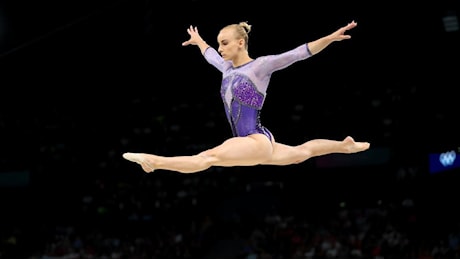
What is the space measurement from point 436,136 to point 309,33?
9.37ft

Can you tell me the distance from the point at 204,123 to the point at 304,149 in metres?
7.61

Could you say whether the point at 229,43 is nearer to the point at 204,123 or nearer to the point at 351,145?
the point at 351,145

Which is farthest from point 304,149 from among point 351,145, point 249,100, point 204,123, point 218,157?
point 204,123

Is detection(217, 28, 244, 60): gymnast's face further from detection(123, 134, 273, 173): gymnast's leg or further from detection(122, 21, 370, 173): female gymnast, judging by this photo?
detection(123, 134, 273, 173): gymnast's leg

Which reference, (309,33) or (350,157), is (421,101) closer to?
(350,157)

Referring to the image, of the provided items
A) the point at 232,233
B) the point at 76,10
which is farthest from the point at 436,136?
the point at 76,10

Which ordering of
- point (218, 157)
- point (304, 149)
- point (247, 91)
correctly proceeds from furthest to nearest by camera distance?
1. point (304, 149)
2. point (247, 91)
3. point (218, 157)

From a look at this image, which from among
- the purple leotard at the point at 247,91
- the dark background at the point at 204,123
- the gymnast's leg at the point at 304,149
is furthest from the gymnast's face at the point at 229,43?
the dark background at the point at 204,123

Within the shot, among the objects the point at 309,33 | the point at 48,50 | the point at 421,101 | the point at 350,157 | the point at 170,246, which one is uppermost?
the point at 48,50

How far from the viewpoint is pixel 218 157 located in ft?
16.7

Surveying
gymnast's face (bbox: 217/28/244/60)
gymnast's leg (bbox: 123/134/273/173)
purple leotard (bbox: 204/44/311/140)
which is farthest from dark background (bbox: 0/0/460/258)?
gymnast's leg (bbox: 123/134/273/173)

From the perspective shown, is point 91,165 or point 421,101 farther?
point 91,165

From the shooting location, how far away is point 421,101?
11.9 meters

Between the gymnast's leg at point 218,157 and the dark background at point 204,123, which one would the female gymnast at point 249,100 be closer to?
the gymnast's leg at point 218,157
